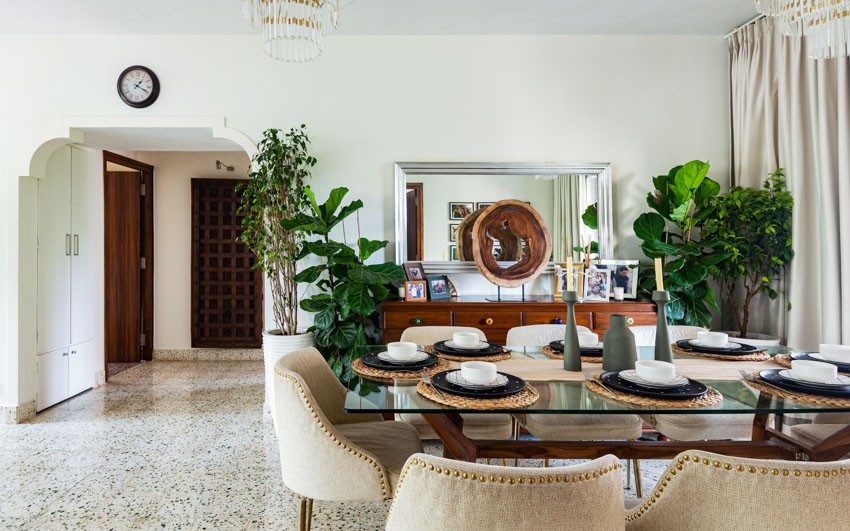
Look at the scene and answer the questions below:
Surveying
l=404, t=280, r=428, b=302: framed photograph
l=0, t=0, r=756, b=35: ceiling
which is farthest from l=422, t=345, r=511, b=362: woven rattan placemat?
l=0, t=0, r=756, b=35: ceiling

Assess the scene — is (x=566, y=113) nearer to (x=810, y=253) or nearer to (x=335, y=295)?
(x=810, y=253)

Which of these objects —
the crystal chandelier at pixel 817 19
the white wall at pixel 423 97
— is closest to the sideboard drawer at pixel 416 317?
the white wall at pixel 423 97

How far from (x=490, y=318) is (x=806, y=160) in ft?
7.53

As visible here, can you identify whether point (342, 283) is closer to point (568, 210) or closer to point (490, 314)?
point (490, 314)

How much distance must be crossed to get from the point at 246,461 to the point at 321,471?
58.3 inches

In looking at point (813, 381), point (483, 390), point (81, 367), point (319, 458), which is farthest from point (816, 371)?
point (81, 367)

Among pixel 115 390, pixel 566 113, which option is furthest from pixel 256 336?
pixel 566 113

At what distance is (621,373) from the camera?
1.53 meters

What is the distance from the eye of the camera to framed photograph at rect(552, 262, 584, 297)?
3.32 m

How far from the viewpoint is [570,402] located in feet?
4.47

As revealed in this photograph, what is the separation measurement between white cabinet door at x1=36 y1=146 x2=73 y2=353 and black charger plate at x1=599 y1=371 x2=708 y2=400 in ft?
13.7

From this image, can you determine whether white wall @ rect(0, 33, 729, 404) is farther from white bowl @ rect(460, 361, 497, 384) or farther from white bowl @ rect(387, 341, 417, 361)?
white bowl @ rect(460, 361, 497, 384)

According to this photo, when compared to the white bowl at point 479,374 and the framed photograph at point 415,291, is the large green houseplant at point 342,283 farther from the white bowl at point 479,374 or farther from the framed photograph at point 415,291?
the white bowl at point 479,374

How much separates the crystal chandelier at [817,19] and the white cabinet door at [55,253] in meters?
4.83
